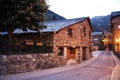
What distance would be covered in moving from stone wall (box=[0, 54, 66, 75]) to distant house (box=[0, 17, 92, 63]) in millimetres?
2495

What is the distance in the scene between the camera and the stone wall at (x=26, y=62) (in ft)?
63.3

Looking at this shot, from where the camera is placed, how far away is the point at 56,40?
94.4 feet

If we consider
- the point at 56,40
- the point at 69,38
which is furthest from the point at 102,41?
the point at 56,40

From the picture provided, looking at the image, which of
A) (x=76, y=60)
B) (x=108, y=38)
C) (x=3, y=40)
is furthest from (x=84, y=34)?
(x=108, y=38)

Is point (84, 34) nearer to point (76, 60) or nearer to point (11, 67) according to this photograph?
point (76, 60)

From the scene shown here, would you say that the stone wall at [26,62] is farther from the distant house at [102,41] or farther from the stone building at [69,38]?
the distant house at [102,41]

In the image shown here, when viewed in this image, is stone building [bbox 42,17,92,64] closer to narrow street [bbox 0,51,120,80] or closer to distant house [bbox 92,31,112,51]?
narrow street [bbox 0,51,120,80]

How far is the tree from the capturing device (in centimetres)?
2030

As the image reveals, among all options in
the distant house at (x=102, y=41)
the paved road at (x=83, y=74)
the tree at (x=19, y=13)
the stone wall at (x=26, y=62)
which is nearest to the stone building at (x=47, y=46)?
the stone wall at (x=26, y=62)

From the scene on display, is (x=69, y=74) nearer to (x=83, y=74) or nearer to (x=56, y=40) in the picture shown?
(x=83, y=74)

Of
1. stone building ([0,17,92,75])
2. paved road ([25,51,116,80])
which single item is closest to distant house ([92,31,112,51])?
stone building ([0,17,92,75])

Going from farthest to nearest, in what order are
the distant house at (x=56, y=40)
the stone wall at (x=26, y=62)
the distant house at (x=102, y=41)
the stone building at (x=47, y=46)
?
the distant house at (x=102, y=41)
the distant house at (x=56, y=40)
the stone building at (x=47, y=46)
the stone wall at (x=26, y=62)

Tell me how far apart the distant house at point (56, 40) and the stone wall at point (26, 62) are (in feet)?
8.19

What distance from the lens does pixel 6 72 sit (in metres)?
19.2
